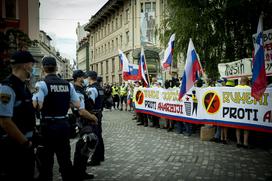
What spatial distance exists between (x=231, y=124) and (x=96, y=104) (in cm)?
426

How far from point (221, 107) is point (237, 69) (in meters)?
3.03

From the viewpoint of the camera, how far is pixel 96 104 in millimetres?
6688

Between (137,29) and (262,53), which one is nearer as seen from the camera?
(262,53)

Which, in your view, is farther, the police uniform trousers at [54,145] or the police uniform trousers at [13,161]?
the police uniform trousers at [54,145]

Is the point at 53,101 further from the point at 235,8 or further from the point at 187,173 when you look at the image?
the point at 235,8

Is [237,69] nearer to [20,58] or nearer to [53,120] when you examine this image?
[53,120]

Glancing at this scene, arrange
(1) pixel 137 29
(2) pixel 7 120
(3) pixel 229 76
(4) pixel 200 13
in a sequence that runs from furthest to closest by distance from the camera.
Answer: (1) pixel 137 29
(4) pixel 200 13
(3) pixel 229 76
(2) pixel 7 120

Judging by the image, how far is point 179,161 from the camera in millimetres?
6930

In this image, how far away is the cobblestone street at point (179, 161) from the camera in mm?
5812

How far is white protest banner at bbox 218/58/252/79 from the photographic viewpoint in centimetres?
1129

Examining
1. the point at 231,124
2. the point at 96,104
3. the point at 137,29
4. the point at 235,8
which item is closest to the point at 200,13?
the point at 235,8

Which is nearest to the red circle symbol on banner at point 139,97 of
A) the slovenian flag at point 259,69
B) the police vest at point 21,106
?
the slovenian flag at point 259,69

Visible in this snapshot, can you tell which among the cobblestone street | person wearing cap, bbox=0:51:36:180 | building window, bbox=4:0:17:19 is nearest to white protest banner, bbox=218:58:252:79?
the cobblestone street

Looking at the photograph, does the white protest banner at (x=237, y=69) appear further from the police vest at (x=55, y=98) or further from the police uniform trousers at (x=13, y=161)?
the police uniform trousers at (x=13, y=161)
